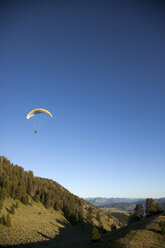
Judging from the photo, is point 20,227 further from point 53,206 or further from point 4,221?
point 53,206

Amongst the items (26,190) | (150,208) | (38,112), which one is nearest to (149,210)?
(150,208)

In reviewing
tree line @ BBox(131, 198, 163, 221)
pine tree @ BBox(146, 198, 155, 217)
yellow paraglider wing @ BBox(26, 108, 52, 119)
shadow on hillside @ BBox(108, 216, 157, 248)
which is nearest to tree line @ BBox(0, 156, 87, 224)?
tree line @ BBox(131, 198, 163, 221)

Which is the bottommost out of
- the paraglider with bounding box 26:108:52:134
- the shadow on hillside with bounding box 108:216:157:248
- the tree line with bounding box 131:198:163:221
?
the tree line with bounding box 131:198:163:221

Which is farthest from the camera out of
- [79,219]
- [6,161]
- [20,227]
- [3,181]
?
[6,161]

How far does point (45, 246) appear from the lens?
31047mm

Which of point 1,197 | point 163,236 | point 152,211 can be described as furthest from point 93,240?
point 152,211

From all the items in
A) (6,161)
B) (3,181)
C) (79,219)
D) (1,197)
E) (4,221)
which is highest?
(6,161)

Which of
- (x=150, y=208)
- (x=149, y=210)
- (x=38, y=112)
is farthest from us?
(x=150, y=208)

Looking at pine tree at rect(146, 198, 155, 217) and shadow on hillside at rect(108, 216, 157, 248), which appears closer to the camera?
shadow on hillside at rect(108, 216, 157, 248)

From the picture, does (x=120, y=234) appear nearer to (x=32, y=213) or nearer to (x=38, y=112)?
(x=32, y=213)

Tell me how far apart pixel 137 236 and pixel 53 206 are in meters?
64.3

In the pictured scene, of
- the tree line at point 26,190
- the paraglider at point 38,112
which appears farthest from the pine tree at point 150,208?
the paraglider at point 38,112

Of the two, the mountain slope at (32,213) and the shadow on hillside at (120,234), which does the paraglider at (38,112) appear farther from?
the shadow on hillside at (120,234)

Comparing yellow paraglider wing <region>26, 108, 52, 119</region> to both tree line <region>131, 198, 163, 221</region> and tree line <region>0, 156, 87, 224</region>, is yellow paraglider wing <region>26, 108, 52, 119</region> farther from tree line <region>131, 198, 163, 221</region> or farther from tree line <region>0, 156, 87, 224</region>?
tree line <region>131, 198, 163, 221</region>
